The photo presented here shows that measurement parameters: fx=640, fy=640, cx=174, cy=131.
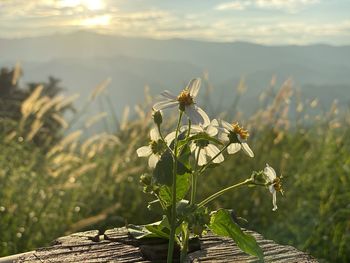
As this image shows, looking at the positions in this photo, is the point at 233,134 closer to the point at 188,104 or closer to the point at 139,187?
the point at 188,104

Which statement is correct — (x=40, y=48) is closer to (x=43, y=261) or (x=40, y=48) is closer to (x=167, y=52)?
(x=167, y=52)

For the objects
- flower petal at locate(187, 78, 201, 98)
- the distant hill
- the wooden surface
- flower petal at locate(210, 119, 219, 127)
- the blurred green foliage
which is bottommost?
the distant hill

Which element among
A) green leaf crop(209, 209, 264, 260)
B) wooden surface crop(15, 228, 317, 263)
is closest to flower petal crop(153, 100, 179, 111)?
green leaf crop(209, 209, 264, 260)

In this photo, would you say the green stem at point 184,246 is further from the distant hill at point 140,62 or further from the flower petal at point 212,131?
the distant hill at point 140,62

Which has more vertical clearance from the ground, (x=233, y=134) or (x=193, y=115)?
(x=193, y=115)

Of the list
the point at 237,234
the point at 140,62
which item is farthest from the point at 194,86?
the point at 140,62

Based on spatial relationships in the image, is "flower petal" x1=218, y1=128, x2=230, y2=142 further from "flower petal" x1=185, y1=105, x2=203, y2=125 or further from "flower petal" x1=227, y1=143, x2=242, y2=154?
"flower petal" x1=185, y1=105, x2=203, y2=125

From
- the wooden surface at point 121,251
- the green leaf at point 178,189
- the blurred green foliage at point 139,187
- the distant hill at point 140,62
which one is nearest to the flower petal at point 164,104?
the green leaf at point 178,189
